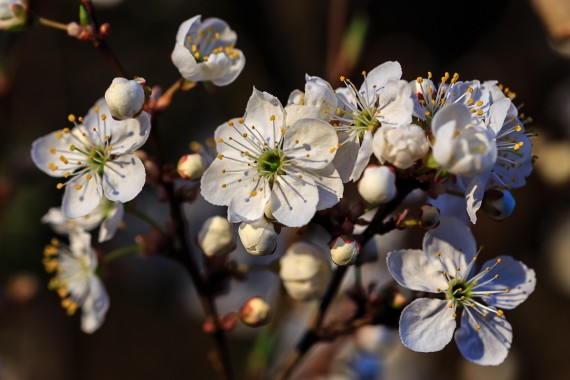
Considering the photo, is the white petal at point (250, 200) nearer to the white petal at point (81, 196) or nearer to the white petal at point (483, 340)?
the white petal at point (81, 196)

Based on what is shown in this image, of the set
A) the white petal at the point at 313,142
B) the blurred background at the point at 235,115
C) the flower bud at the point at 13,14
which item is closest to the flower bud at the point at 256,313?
the white petal at the point at 313,142

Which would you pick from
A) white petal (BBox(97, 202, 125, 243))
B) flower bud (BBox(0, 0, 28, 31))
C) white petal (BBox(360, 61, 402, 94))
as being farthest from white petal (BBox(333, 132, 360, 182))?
flower bud (BBox(0, 0, 28, 31))

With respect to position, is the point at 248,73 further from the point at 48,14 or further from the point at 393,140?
the point at 393,140

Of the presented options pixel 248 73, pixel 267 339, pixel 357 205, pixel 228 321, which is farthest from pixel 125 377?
pixel 357 205

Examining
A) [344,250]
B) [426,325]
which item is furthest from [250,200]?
[426,325]

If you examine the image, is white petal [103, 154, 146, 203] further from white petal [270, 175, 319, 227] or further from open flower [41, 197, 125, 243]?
white petal [270, 175, 319, 227]
